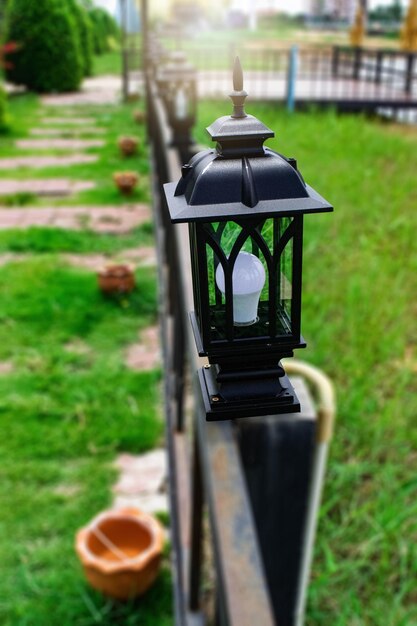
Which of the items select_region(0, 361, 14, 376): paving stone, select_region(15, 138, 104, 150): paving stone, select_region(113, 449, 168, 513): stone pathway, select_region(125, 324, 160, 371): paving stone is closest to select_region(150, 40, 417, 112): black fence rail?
select_region(15, 138, 104, 150): paving stone

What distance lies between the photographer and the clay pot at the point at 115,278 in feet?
15.3

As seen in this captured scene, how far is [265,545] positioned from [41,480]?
1.67 meters

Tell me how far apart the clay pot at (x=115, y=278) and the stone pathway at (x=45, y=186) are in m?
2.92

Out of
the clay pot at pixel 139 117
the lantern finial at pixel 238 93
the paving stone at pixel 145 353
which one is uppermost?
the lantern finial at pixel 238 93

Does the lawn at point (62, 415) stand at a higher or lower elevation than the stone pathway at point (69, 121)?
lower

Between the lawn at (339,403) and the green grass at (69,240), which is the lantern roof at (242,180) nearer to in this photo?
the lawn at (339,403)

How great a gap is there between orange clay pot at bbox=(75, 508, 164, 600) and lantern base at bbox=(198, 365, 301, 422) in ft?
6.85

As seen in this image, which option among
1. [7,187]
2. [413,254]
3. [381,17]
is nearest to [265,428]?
[413,254]

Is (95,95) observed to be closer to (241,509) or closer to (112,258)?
(112,258)

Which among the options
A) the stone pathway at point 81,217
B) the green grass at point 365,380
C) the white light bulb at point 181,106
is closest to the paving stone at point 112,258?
the stone pathway at point 81,217

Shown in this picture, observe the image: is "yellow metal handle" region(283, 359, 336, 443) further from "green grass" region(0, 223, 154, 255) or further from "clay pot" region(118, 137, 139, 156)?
"clay pot" region(118, 137, 139, 156)

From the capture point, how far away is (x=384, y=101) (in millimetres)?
10766

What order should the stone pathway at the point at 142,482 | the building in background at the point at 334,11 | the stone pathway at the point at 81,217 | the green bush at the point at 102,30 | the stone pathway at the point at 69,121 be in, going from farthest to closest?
the building in background at the point at 334,11
the green bush at the point at 102,30
the stone pathway at the point at 69,121
the stone pathway at the point at 81,217
the stone pathway at the point at 142,482

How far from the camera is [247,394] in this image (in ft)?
1.75
